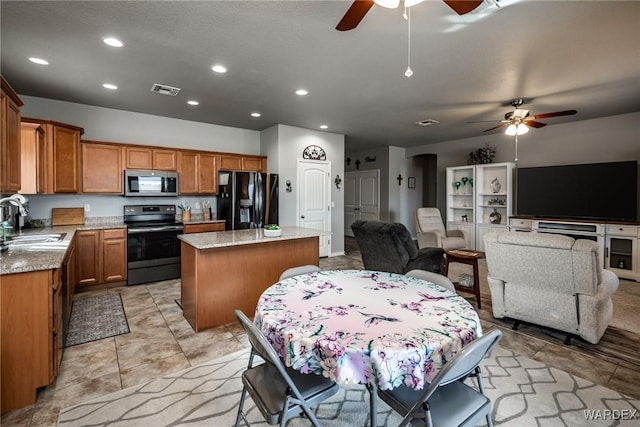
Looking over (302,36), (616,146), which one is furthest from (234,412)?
(616,146)

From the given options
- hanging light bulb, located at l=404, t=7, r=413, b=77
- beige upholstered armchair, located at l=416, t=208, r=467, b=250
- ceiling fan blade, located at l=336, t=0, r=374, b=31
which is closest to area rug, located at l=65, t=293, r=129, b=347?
ceiling fan blade, located at l=336, t=0, r=374, b=31

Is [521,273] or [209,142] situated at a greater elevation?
[209,142]

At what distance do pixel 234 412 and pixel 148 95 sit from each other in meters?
4.05

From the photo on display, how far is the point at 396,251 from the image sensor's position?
390 centimetres

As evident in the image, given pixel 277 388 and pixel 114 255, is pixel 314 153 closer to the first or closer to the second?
pixel 114 255

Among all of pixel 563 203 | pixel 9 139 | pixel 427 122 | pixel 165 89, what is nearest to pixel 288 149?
pixel 165 89

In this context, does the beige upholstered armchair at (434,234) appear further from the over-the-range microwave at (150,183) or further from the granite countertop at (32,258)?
the granite countertop at (32,258)

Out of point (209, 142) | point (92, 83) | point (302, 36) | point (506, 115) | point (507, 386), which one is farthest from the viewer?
point (209, 142)

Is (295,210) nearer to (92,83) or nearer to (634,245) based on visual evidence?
(92,83)

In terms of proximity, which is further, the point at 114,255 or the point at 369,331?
the point at 114,255

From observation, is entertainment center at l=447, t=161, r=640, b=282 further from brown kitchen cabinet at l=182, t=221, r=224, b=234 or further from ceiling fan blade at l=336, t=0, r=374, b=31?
brown kitchen cabinet at l=182, t=221, r=224, b=234

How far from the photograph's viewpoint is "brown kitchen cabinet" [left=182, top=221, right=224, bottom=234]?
193 inches

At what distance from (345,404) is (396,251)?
2204mm

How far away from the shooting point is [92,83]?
3.76m
